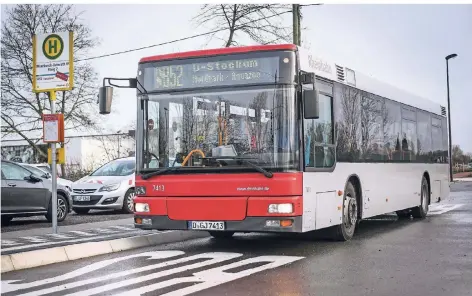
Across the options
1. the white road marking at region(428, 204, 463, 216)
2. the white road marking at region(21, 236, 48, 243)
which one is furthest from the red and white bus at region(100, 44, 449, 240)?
the white road marking at region(428, 204, 463, 216)

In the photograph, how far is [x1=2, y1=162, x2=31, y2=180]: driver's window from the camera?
15977 mm

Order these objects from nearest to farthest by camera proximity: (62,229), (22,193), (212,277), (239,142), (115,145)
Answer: (212,277) → (239,142) → (62,229) → (22,193) → (115,145)

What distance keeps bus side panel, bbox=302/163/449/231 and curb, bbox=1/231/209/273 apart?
3118 millimetres

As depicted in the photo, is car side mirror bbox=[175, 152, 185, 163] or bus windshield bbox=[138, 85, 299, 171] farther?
car side mirror bbox=[175, 152, 185, 163]

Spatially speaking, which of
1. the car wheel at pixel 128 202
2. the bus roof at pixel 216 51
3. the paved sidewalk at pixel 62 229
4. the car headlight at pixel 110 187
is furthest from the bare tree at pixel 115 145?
the bus roof at pixel 216 51

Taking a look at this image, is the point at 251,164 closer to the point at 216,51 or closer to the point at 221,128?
the point at 221,128

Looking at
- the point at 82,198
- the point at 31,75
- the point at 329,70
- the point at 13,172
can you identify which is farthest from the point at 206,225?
the point at 31,75

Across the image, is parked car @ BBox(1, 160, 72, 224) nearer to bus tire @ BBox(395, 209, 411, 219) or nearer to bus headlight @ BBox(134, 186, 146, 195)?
bus headlight @ BBox(134, 186, 146, 195)

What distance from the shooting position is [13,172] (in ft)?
53.0

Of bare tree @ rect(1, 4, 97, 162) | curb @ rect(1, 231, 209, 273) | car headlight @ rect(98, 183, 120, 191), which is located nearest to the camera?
curb @ rect(1, 231, 209, 273)

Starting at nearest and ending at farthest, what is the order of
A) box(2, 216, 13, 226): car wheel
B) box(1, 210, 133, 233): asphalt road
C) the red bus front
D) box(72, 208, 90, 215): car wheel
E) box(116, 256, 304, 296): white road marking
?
box(116, 256, 304, 296): white road marking
the red bus front
box(1, 210, 133, 233): asphalt road
box(2, 216, 13, 226): car wheel
box(72, 208, 90, 215): car wheel

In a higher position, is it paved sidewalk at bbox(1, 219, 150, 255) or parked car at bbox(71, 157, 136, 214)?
parked car at bbox(71, 157, 136, 214)

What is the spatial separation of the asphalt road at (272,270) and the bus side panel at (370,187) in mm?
595

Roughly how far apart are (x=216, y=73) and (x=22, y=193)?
7723 millimetres
